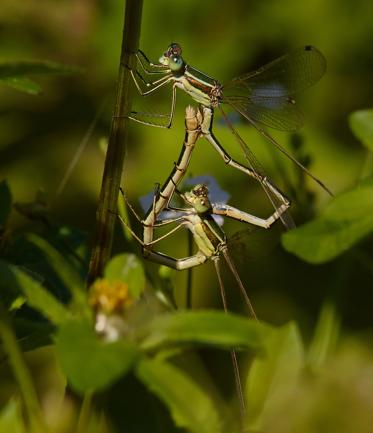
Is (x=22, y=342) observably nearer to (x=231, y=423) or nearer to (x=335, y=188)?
(x=231, y=423)

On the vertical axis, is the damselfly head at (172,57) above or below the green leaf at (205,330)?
above

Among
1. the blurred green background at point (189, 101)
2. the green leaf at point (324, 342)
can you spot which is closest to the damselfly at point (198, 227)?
the green leaf at point (324, 342)

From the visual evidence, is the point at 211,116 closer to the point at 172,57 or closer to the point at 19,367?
the point at 172,57

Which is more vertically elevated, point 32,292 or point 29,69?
point 29,69

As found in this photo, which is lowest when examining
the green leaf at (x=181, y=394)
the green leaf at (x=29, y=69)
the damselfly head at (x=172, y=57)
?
the green leaf at (x=181, y=394)

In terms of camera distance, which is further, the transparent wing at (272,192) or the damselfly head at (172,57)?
the transparent wing at (272,192)

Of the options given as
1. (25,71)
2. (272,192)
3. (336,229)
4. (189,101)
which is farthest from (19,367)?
(189,101)

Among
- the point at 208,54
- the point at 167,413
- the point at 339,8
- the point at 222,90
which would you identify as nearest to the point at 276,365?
the point at 167,413

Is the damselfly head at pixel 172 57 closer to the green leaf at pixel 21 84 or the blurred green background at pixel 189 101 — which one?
the green leaf at pixel 21 84
